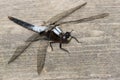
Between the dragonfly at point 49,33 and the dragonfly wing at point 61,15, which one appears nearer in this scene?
the dragonfly at point 49,33

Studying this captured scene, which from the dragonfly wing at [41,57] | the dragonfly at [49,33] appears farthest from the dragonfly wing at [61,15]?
the dragonfly wing at [41,57]

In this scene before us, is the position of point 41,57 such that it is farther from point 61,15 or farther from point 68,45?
point 61,15

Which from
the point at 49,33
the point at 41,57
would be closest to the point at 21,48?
the point at 41,57

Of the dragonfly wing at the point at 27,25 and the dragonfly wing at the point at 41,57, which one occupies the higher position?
the dragonfly wing at the point at 27,25

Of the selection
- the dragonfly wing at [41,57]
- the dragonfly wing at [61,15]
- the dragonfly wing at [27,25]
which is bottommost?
the dragonfly wing at [41,57]

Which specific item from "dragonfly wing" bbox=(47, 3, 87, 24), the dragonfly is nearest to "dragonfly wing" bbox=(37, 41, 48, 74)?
the dragonfly

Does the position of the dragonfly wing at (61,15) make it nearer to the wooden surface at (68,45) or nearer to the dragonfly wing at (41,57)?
the wooden surface at (68,45)

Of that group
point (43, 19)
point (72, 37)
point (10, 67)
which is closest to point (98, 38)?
point (72, 37)
